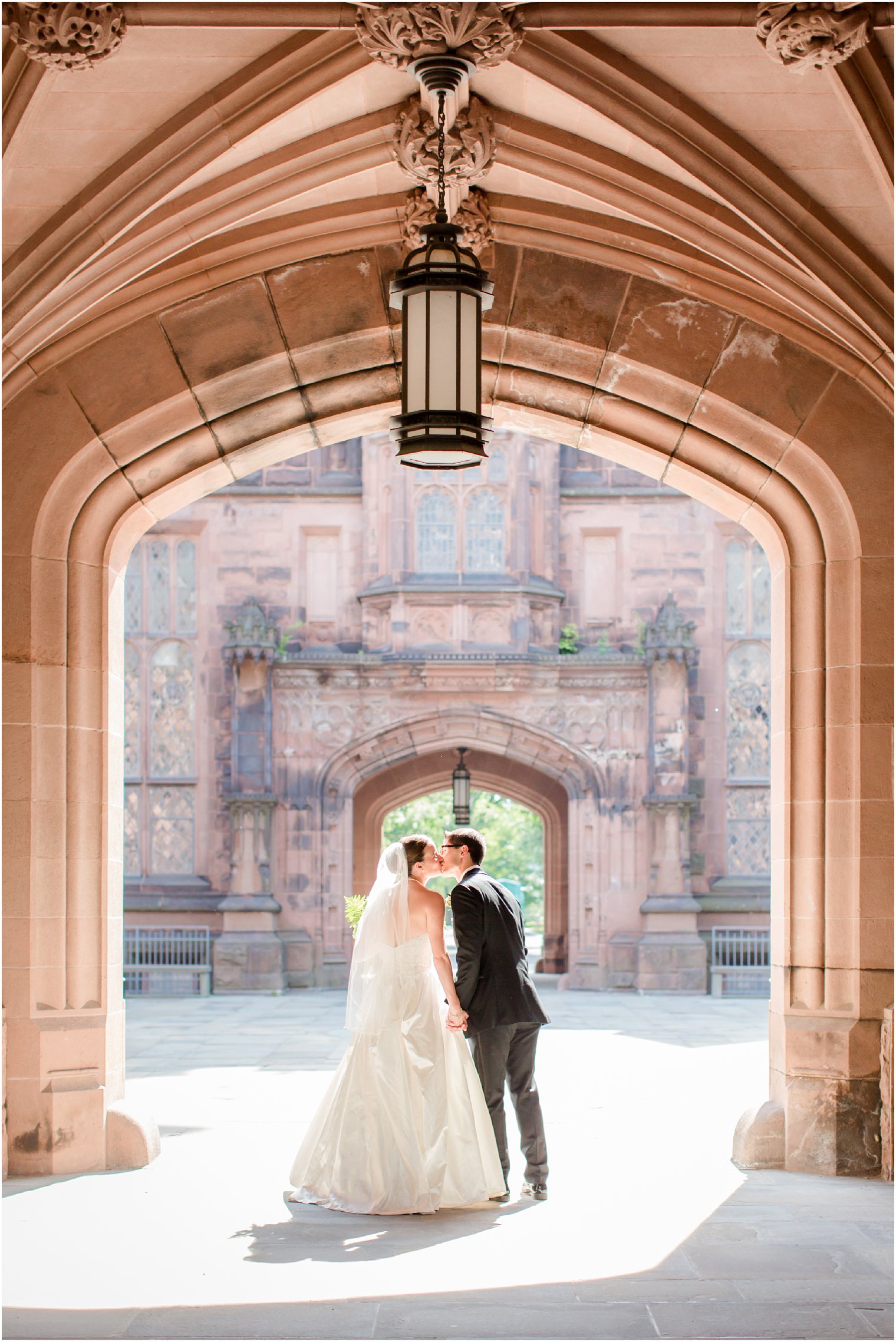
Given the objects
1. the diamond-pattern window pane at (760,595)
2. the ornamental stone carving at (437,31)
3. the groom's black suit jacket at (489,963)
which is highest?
the ornamental stone carving at (437,31)

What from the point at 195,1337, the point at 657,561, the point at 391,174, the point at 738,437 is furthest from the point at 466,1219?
the point at 657,561

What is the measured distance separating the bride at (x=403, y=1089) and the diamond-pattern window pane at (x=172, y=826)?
11275mm

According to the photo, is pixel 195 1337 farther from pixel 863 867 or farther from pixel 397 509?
pixel 397 509

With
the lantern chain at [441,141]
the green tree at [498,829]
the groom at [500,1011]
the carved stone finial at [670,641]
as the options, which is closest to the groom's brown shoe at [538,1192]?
the groom at [500,1011]

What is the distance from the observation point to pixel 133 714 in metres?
17.1

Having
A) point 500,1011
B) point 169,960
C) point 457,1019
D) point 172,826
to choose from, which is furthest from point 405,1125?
point 172,826

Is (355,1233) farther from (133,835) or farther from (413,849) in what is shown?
(133,835)

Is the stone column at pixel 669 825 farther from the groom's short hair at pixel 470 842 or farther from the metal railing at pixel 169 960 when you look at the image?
the groom's short hair at pixel 470 842

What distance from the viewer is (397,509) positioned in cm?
1703

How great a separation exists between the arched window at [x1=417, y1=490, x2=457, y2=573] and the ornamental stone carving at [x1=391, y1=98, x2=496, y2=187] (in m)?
11.6

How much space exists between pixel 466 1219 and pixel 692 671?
39.7ft

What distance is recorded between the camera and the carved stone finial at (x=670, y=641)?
16562 millimetres

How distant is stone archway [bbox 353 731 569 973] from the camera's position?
61.7ft

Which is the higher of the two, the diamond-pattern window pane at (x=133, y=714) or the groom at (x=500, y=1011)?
the diamond-pattern window pane at (x=133, y=714)
